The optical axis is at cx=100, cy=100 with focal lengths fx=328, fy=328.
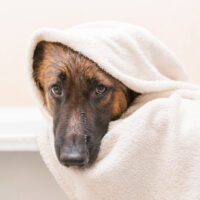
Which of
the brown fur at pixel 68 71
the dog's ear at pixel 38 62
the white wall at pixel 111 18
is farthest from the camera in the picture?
the white wall at pixel 111 18

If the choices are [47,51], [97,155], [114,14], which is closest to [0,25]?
[114,14]

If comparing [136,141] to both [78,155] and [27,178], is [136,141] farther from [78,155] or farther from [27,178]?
[27,178]

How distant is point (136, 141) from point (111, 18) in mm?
1101

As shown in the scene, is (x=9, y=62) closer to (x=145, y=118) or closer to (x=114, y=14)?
(x=114, y=14)

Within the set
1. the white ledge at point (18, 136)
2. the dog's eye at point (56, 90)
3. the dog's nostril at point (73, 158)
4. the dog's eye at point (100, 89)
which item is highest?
the dog's eye at point (100, 89)

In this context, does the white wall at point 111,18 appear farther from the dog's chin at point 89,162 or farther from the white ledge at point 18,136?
the dog's chin at point 89,162

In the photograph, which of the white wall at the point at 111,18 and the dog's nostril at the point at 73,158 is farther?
the white wall at the point at 111,18

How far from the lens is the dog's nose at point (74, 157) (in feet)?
2.75

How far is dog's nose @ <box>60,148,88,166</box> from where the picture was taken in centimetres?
84

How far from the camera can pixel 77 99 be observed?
98 cm

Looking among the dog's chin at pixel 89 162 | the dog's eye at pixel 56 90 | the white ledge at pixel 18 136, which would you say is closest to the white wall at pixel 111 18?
the white ledge at pixel 18 136

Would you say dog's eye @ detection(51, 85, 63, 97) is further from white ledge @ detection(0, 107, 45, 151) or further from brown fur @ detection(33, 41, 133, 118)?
white ledge @ detection(0, 107, 45, 151)

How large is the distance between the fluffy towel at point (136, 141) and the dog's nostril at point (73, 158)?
1.8 inches

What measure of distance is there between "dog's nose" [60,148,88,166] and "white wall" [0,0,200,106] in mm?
1127
